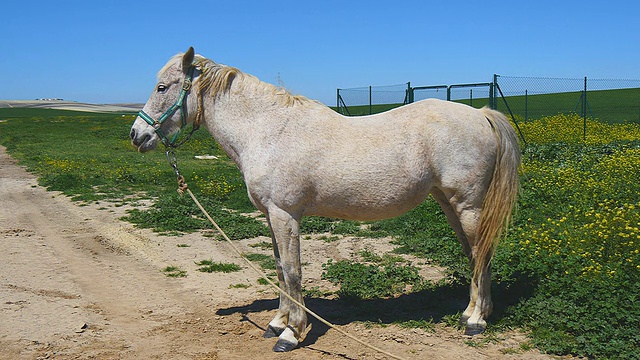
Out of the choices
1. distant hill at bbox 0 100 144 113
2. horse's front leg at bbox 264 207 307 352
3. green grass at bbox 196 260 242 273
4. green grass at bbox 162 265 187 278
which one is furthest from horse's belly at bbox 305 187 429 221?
distant hill at bbox 0 100 144 113

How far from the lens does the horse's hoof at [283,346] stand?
4.43 m

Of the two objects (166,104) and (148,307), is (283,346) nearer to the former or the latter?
(148,307)

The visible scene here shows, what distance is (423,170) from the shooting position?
173 inches

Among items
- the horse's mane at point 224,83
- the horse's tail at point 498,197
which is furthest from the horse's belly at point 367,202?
the horse's mane at point 224,83

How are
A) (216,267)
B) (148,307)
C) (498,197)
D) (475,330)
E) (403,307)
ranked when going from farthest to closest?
1. (216,267)
2. (148,307)
3. (403,307)
4. (475,330)
5. (498,197)

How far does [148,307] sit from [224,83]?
2.54m

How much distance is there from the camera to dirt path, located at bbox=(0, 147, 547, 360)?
4.42 metres

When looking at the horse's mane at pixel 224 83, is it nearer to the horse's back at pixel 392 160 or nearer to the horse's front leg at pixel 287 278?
the horse's back at pixel 392 160

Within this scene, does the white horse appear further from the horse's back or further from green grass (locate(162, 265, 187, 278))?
green grass (locate(162, 265, 187, 278))

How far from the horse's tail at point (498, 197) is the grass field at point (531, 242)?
727 millimetres

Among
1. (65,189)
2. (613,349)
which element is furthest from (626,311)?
(65,189)

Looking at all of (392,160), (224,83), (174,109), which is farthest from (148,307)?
(392,160)

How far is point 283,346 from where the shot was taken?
4.44m

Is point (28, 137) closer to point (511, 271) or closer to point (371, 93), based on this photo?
point (371, 93)
